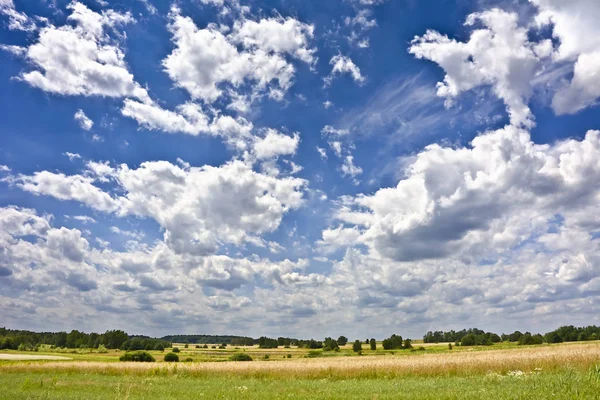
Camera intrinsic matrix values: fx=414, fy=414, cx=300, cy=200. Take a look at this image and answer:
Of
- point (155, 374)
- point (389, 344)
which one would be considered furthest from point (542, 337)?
point (155, 374)

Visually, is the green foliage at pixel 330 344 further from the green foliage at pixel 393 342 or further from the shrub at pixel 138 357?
the shrub at pixel 138 357

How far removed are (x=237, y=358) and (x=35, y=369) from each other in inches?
1650

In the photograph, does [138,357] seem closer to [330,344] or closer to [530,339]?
[330,344]

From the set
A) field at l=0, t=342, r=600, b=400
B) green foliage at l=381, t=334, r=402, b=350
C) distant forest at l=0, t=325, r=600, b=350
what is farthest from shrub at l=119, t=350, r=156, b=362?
green foliage at l=381, t=334, r=402, b=350

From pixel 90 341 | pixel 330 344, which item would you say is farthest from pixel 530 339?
pixel 90 341

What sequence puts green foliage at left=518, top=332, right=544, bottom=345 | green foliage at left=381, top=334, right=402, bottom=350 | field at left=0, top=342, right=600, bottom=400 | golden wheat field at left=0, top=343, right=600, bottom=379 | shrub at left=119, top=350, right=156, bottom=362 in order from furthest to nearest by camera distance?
green foliage at left=381, top=334, right=402, bottom=350
green foliage at left=518, top=332, right=544, bottom=345
shrub at left=119, top=350, right=156, bottom=362
golden wheat field at left=0, top=343, right=600, bottom=379
field at left=0, top=342, right=600, bottom=400

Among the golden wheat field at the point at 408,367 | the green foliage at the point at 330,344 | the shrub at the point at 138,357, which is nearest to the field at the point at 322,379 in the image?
the golden wheat field at the point at 408,367

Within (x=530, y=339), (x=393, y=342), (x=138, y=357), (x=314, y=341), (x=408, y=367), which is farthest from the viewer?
(x=314, y=341)

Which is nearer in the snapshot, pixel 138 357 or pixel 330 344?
pixel 138 357

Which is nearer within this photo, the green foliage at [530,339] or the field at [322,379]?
the field at [322,379]

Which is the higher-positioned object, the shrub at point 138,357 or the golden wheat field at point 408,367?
the golden wheat field at point 408,367

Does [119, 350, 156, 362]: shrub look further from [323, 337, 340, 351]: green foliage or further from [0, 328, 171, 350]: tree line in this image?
[323, 337, 340, 351]: green foliage

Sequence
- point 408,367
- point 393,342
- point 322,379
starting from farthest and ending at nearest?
point 393,342
point 408,367
point 322,379

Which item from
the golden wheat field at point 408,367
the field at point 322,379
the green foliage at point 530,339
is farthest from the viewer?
the green foliage at point 530,339
